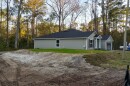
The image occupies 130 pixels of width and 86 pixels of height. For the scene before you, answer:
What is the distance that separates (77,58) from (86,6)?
118 feet

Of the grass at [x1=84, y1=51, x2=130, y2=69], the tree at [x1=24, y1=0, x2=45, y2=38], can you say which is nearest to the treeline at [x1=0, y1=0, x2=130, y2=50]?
the tree at [x1=24, y1=0, x2=45, y2=38]

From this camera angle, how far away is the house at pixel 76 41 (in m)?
35.0

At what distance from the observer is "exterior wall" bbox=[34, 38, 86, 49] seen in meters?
35.0

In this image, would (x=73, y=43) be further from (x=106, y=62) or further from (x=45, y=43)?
(x=106, y=62)

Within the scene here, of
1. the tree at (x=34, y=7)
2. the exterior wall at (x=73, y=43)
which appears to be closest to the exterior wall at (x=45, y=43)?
the exterior wall at (x=73, y=43)

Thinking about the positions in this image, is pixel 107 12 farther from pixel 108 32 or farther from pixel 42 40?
pixel 42 40

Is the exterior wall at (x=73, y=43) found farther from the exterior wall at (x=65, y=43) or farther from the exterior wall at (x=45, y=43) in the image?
the exterior wall at (x=45, y=43)

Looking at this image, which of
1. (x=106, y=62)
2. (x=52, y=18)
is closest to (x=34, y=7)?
(x=52, y=18)

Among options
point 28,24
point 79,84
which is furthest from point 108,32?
point 79,84

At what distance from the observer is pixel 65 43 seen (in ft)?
120

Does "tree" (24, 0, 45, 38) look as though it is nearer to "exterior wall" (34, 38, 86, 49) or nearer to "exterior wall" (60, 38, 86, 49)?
"exterior wall" (34, 38, 86, 49)

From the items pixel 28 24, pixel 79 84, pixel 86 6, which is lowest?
pixel 79 84

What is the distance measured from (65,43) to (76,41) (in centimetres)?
207

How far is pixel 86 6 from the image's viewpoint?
178 ft
